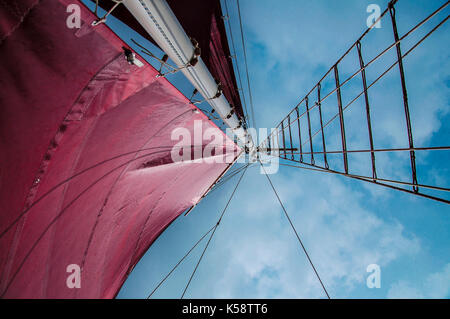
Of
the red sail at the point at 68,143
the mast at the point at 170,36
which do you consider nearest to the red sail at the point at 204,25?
the mast at the point at 170,36

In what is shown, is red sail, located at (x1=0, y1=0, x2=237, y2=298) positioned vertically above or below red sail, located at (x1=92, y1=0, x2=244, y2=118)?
below

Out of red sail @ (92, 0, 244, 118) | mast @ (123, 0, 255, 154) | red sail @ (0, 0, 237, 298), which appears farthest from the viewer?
red sail @ (92, 0, 244, 118)

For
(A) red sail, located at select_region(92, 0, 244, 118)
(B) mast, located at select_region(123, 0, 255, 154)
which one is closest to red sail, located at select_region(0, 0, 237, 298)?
(B) mast, located at select_region(123, 0, 255, 154)

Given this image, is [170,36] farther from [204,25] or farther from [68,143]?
[204,25]

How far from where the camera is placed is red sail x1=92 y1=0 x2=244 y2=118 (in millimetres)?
2512

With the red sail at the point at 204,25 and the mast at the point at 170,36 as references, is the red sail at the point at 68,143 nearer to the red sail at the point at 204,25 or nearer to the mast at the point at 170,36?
the mast at the point at 170,36

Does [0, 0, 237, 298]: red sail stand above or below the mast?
below

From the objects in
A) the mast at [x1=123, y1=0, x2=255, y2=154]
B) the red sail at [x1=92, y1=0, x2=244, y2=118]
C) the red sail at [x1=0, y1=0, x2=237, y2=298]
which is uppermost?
the red sail at [x1=92, y1=0, x2=244, y2=118]

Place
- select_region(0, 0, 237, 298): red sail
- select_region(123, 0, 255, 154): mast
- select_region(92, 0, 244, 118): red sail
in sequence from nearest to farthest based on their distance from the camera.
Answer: select_region(0, 0, 237, 298): red sail → select_region(123, 0, 255, 154): mast → select_region(92, 0, 244, 118): red sail

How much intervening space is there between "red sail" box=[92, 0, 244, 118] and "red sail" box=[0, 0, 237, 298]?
2.85ft

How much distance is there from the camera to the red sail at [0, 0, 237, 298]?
1.27 meters

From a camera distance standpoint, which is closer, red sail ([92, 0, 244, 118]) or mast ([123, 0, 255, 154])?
mast ([123, 0, 255, 154])

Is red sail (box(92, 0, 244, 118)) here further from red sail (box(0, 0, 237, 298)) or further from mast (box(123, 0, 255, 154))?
red sail (box(0, 0, 237, 298))
